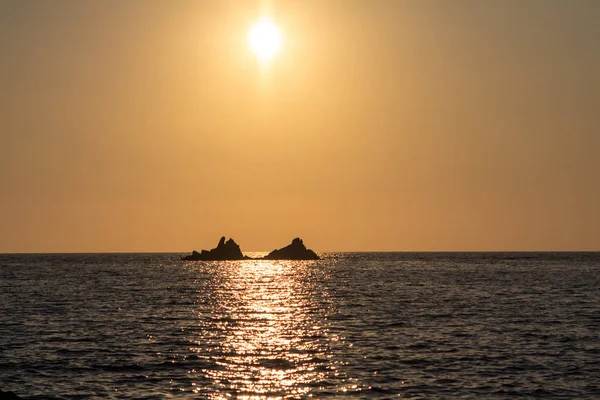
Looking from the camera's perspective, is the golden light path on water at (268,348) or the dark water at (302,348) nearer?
the dark water at (302,348)

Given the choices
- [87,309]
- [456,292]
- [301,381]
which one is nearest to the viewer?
[301,381]

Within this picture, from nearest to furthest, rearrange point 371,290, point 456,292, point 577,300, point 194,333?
point 194,333 → point 577,300 → point 456,292 → point 371,290

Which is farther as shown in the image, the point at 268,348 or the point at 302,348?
the point at 302,348

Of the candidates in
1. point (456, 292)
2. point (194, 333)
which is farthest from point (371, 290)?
point (194, 333)

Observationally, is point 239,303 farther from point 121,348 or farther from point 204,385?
point 204,385

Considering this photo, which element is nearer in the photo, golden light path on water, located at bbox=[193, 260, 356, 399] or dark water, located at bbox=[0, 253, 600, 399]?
dark water, located at bbox=[0, 253, 600, 399]

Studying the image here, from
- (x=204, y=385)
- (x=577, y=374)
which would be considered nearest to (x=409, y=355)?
(x=577, y=374)

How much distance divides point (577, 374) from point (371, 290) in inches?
2657

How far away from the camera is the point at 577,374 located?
3950cm

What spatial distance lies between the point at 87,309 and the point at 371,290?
43800mm

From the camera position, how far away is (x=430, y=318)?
66.1 meters

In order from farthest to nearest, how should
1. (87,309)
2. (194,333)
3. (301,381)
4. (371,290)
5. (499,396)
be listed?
1. (371,290)
2. (87,309)
3. (194,333)
4. (301,381)
5. (499,396)

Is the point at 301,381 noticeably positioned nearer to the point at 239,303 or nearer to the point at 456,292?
the point at 239,303

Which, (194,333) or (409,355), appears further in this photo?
(194,333)
